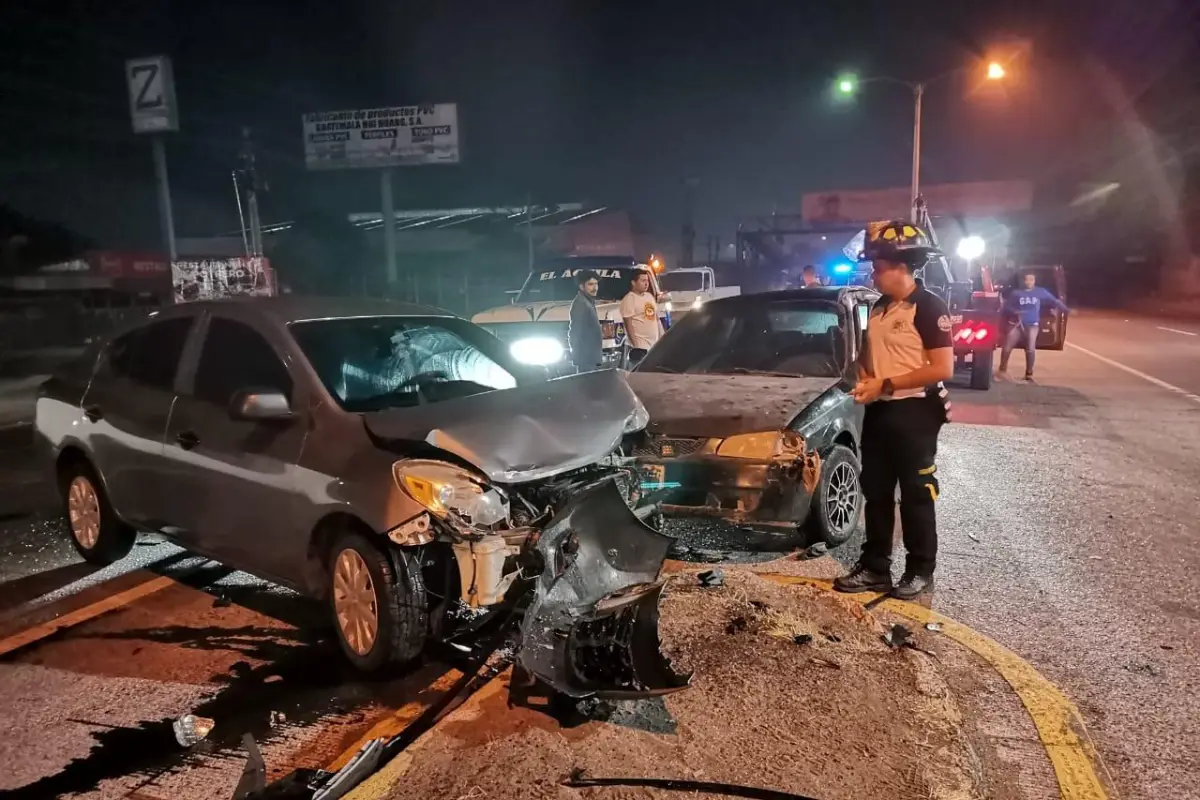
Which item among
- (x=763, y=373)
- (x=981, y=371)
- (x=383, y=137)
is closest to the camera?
(x=763, y=373)

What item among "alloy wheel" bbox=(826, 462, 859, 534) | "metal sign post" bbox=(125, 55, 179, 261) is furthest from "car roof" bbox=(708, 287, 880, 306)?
"metal sign post" bbox=(125, 55, 179, 261)

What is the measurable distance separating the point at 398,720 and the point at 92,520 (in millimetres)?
3150

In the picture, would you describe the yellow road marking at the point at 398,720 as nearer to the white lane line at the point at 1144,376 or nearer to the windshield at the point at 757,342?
the windshield at the point at 757,342

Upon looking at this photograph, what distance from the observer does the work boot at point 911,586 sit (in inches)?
182

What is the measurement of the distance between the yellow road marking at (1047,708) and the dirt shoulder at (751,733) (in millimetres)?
293

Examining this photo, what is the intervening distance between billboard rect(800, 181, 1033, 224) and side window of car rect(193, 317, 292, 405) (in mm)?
38262

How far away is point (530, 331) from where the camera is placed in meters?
12.1

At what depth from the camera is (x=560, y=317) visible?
1212 centimetres

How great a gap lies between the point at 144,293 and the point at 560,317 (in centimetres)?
2536

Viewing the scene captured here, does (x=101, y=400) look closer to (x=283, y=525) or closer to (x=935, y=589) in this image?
(x=283, y=525)

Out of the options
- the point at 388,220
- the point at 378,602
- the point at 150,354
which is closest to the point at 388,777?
the point at 378,602

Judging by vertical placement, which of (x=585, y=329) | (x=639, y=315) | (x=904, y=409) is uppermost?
(x=639, y=315)

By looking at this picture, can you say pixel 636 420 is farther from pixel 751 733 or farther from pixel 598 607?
pixel 751 733

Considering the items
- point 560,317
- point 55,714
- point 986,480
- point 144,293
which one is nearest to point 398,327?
point 55,714
